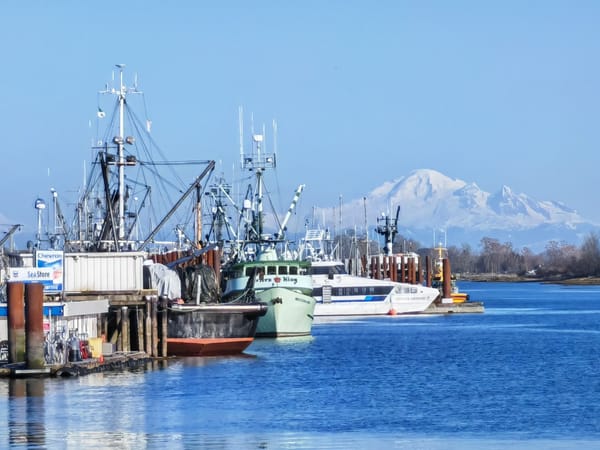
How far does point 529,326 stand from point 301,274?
1298 inches

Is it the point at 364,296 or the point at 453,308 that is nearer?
the point at 364,296

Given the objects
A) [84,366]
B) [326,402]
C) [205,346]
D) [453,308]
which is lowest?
[326,402]

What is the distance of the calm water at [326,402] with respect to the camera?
42344 mm

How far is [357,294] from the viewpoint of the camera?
5408 inches

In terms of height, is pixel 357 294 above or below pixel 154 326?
above

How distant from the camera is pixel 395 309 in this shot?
141375mm

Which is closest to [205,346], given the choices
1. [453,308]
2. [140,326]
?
[140,326]

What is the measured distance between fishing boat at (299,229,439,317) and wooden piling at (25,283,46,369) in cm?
7306

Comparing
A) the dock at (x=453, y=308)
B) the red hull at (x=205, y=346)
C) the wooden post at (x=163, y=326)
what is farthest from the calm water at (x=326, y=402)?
→ the dock at (x=453, y=308)

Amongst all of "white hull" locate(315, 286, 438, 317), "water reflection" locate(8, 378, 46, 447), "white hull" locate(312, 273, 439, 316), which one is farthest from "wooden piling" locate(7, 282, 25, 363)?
"white hull" locate(315, 286, 438, 317)

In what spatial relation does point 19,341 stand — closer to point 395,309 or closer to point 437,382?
point 437,382

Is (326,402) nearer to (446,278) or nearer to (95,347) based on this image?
(95,347)

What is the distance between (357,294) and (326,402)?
8405 centimetres

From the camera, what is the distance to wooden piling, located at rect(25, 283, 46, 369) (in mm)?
56500
